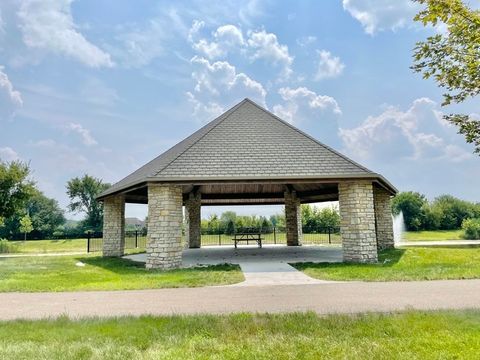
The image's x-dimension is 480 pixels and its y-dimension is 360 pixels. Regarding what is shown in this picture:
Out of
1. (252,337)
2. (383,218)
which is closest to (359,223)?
(383,218)

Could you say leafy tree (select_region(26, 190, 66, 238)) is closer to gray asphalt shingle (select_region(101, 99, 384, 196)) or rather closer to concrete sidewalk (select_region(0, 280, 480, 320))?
gray asphalt shingle (select_region(101, 99, 384, 196))

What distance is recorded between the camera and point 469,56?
15.1 ft

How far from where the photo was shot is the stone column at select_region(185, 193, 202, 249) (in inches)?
824

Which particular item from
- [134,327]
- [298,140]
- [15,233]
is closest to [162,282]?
[134,327]

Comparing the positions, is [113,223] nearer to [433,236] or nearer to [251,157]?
[251,157]

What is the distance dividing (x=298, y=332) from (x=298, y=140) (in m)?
9.71

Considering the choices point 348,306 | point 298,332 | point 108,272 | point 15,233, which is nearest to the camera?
point 298,332

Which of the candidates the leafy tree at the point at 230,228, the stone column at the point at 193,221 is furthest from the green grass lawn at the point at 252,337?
the leafy tree at the point at 230,228

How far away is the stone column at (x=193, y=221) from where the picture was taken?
20922mm

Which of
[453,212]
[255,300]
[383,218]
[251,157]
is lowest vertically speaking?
[255,300]

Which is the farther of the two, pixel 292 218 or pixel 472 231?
pixel 472 231

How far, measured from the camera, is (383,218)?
1628 cm

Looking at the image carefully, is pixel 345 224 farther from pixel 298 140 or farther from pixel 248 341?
pixel 248 341

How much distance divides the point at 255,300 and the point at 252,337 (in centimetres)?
235
